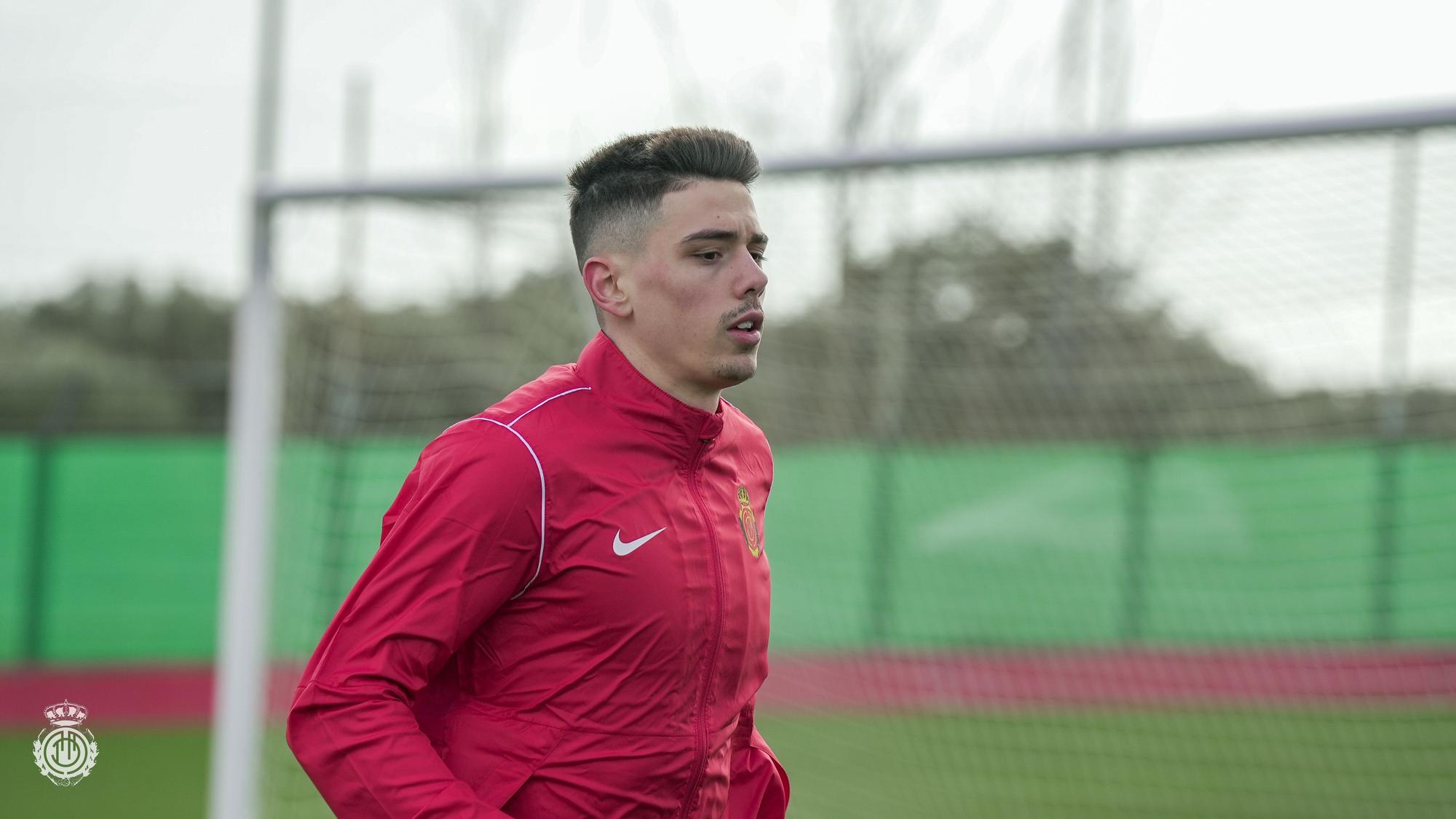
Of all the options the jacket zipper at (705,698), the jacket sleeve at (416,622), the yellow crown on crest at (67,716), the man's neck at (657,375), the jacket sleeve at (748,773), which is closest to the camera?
the jacket sleeve at (416,622)

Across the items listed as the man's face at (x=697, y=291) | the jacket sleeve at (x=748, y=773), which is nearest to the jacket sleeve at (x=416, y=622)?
the man's face at (x=697, y=291)

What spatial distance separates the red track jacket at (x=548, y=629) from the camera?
1674 mm

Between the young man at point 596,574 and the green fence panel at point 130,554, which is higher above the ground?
the young man at point 596,574

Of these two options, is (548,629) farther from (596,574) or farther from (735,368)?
(735,368)

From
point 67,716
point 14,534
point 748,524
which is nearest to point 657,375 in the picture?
point 748,524

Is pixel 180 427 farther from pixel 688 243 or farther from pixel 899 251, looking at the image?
pixel 688 243

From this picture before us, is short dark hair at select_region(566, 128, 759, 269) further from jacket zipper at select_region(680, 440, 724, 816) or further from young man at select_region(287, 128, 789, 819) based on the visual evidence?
jacket zipper at select_region(680, 440, 724, 816)

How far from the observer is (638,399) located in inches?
77.1

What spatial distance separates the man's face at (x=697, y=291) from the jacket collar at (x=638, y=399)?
0.16 ft

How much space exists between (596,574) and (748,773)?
660mm

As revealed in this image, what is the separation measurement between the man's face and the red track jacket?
0.22 feet

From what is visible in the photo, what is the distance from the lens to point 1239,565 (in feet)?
30.4

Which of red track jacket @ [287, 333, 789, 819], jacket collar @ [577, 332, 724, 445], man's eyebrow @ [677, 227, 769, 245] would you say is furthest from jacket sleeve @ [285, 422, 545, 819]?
A: man's eyebrow @ [677, 227, 769, 245]

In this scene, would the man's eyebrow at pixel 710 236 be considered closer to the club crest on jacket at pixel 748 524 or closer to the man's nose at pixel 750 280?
the man's nose at pixel 750 280
